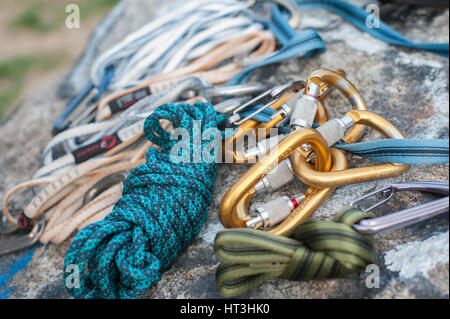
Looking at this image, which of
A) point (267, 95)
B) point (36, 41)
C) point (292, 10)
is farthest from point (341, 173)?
point (36, 41)

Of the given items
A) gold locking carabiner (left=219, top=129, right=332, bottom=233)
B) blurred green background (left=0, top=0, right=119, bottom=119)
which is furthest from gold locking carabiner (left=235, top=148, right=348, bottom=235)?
blurred green background (left=0, top=0, right=119, bottom=119)

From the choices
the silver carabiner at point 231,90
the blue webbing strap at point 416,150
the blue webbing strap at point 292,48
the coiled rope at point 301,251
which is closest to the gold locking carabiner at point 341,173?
the blue webbing strap at point 416,150

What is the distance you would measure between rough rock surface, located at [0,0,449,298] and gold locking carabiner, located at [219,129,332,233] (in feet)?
0.50

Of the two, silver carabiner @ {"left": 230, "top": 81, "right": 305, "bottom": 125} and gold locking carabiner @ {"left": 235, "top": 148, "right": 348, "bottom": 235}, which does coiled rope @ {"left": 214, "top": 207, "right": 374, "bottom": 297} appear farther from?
silver carabiner @ {"left": 230, "top": 81, "right": 305, "bottom": 125}

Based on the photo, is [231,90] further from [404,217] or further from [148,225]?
[404,217]

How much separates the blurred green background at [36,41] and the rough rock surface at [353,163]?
259 centimetres

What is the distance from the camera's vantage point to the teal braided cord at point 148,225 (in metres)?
1.10

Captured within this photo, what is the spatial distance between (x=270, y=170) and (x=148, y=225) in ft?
1.30

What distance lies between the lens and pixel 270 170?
117 cm

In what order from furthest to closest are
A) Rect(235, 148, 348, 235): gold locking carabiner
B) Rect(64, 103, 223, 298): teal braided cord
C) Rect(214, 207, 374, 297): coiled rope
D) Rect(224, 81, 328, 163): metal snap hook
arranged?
Rect(224, 81, 328, 163): metal snap hook
Rect(235, 148, 348, 235): gold locking carabiner
Rect(64, 103, 223, 298): teal braided cord
Rect(214, 207, 374, 297): coiled rope

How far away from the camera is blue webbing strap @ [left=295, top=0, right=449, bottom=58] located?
1.78 metres

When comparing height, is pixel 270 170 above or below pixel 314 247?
above

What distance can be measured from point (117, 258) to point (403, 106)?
1.25 metres
